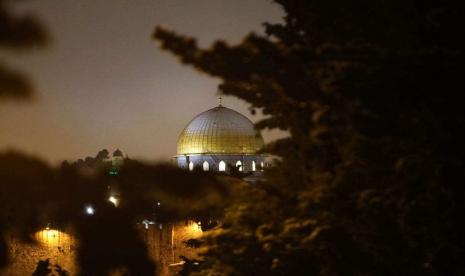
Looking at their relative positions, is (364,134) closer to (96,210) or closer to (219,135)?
(96,210)

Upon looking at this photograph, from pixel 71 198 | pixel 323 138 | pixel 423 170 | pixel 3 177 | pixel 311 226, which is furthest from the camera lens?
pixel 71 198

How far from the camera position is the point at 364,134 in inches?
151

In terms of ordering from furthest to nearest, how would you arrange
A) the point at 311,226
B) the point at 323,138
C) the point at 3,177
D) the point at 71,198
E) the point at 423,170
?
1. the point at 71,198
2. the point at 3,177
3. the point at 311,226
4. the point at 323,138
5. the point at 423,170

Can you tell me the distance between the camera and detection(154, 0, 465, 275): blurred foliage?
12.4 ft

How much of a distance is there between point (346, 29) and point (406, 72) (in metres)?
0.72

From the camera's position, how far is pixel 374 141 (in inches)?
149

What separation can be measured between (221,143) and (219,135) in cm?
64

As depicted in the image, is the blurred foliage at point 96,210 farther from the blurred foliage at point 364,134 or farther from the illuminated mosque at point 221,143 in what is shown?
the illuminated mosque at point 221,143

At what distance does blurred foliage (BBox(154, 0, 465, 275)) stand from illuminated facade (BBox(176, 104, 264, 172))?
40.6 meters

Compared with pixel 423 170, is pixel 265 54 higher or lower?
higher

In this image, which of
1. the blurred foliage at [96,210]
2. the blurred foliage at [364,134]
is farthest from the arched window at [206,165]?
the blurred foliage at [364,134]

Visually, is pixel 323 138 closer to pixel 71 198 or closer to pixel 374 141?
pixel 374 141


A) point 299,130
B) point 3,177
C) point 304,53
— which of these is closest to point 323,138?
point 299,130

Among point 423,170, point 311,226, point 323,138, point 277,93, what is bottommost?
point 311,226
